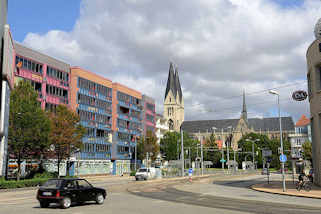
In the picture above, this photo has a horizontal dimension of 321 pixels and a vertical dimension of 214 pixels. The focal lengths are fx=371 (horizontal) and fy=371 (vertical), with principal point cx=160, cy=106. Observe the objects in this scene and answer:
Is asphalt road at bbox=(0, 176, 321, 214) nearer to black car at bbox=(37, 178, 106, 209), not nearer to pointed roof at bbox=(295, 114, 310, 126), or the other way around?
black car at bbox=(37, 178, 106, 209)

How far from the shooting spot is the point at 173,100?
160 m

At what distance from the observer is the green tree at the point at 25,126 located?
39.1 metres

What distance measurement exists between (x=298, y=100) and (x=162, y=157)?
84566mm

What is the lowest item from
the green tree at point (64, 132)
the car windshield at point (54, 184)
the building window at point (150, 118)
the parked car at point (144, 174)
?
the parked car at point (144, 174)

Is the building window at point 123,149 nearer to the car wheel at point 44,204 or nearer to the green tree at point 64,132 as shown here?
the green tree at point 64,132

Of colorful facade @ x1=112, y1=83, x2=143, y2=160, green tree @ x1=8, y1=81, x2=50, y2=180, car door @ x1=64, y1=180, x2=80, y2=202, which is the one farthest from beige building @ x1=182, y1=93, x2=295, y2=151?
car door @ x1=64, y1=180, x2=80, y2=202

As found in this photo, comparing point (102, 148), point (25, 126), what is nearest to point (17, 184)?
point (25, 126)

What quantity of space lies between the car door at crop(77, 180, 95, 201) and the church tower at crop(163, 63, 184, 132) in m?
141

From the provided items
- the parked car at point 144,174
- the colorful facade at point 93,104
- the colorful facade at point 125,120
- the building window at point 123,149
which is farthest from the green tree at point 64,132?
the building window at point 123,149

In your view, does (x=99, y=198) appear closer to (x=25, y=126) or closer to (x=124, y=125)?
(x=25, y=126)

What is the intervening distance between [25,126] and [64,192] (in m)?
24.6

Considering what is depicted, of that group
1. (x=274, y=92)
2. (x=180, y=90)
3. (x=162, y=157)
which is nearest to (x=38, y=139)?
(x=274, y=92)

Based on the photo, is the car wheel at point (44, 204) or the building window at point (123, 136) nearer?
the car wheel at point (44, 204)

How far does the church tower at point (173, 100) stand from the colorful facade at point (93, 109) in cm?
8107
